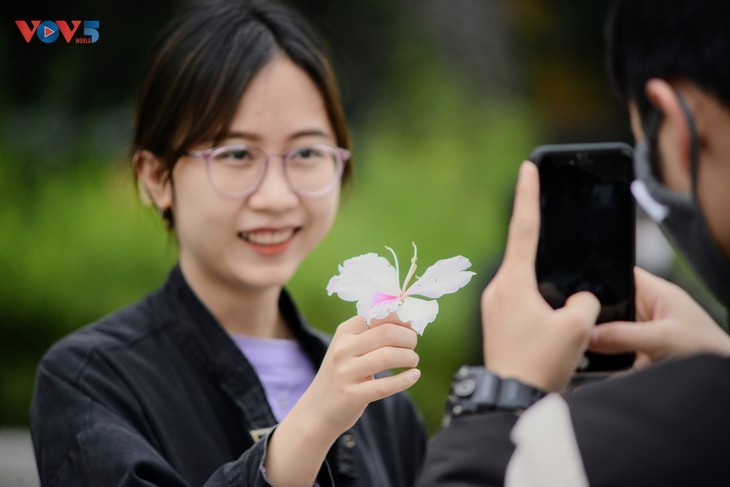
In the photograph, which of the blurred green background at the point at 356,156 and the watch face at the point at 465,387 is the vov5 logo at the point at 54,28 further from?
the watch face at the point at 465,387

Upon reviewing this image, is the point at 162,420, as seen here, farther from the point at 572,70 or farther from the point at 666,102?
the point at 572,70

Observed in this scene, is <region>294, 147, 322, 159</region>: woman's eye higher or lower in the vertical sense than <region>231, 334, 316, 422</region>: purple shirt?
higher

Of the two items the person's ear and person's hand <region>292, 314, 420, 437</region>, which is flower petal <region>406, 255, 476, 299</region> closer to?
person's hand <region>292, 314, 420, 437</region>

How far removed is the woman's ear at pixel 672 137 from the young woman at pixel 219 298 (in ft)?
2.77

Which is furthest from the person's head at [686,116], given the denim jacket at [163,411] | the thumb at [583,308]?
the denim jacket at [163,411]

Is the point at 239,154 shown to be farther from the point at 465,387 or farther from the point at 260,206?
the point at 465,387

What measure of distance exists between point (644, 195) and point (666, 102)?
0.70ft

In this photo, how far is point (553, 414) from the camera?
1.34 meters

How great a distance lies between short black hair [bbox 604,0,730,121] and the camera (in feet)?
4.40

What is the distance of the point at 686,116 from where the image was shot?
54.1 inches

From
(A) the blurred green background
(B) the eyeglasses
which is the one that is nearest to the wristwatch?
(B) the eyeglasses

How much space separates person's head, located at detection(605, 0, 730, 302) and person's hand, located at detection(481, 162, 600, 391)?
0.18 metres

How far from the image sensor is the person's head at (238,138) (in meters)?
2.16

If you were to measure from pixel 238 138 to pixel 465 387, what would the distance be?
88cm
